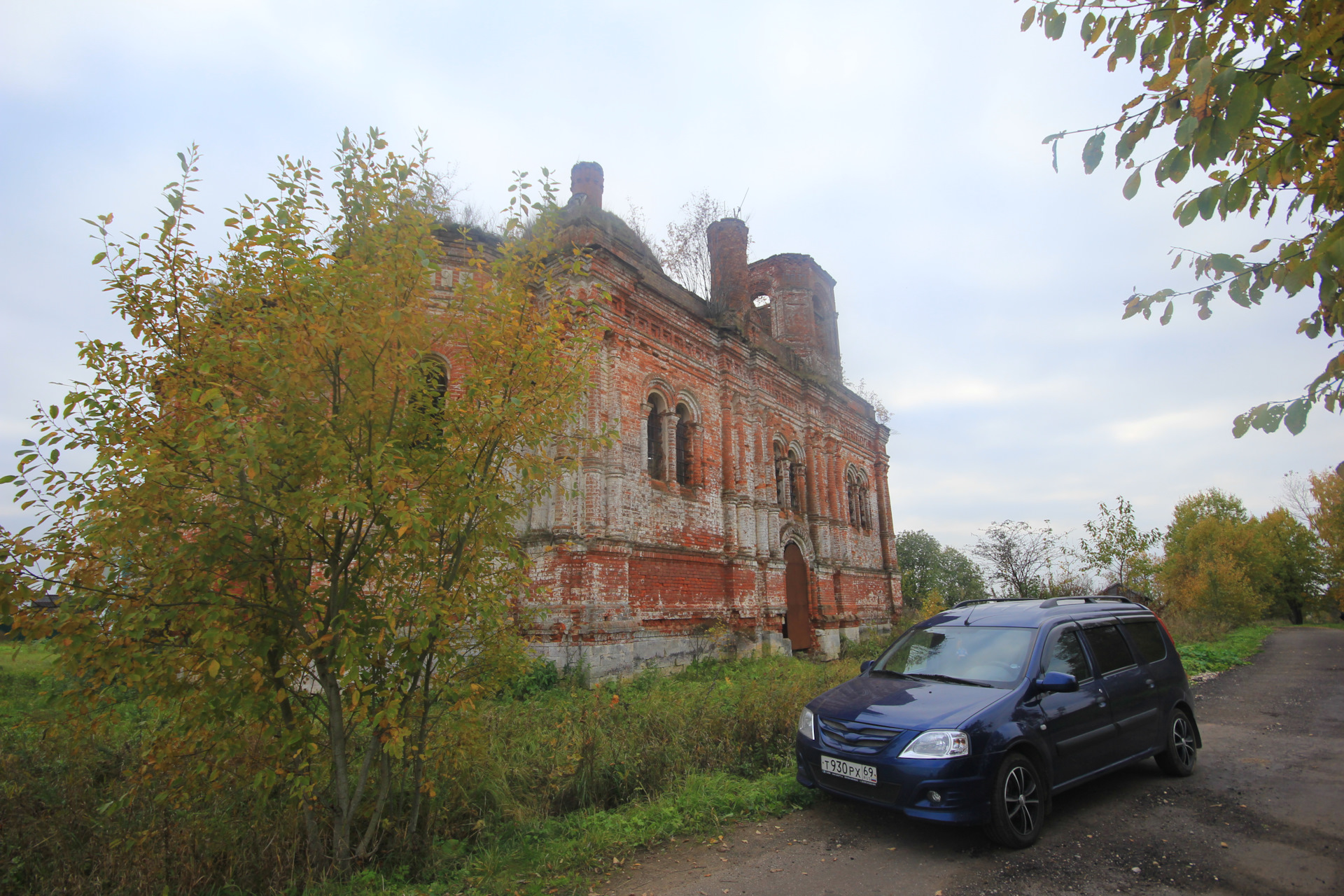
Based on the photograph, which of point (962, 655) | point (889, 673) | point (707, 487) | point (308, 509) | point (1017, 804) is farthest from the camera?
point (707, 487)

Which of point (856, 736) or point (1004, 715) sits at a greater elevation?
point (1004, 715)

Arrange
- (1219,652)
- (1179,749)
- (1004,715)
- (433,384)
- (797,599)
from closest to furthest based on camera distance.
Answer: (433,384)
(1004,715)
(1179,749)
(1219,652)
(797,599)

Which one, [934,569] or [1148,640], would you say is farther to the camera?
[934,569]

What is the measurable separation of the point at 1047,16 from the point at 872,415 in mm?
21343

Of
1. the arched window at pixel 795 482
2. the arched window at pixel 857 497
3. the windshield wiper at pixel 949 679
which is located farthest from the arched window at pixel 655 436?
the arched window at pixel 857 497

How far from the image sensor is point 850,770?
4770mm

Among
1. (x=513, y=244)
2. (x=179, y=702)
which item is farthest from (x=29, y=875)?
(x=513, y=244)

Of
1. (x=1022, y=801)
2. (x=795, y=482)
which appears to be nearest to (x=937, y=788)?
(x=1022, y=801)

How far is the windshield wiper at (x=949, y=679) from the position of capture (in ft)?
16.6

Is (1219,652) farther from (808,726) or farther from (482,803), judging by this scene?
(482,803)

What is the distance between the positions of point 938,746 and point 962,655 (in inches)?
52.8

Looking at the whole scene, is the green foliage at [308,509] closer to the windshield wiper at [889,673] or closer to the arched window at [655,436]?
the windshield wiper at [889,673]

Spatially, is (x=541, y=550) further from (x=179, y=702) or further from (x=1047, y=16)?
(x=1047, y=16)

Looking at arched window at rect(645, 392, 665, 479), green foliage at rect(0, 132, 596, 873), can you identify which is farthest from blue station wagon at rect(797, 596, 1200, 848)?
arched window at rect(645, 392, 665, 479)
